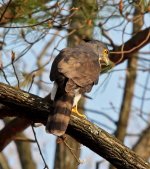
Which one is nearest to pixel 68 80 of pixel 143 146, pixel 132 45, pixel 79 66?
pixel 79 66

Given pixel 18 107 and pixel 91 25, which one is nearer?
pixel 18 107

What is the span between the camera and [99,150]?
3695mm

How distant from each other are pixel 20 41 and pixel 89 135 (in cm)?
147

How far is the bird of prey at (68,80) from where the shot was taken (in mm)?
3611

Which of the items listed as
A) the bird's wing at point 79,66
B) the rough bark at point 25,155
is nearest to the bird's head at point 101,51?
the bird's wing at point 79,66

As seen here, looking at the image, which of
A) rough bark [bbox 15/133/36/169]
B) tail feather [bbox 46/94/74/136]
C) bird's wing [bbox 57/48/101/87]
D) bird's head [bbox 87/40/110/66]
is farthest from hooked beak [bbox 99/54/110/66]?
rough bark [bbox 15/133/36/169]

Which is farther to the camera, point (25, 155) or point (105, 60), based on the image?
point (25, 155)

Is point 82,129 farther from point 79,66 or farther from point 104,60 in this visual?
point 104,60

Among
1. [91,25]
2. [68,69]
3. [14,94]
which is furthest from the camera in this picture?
[91,25]

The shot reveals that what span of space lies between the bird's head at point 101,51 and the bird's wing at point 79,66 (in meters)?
0.39

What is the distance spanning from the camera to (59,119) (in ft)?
11.8

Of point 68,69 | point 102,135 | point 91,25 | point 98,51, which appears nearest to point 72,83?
point 68,69

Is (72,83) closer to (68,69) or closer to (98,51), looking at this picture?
(68,69)

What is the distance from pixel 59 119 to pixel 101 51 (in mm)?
1399
